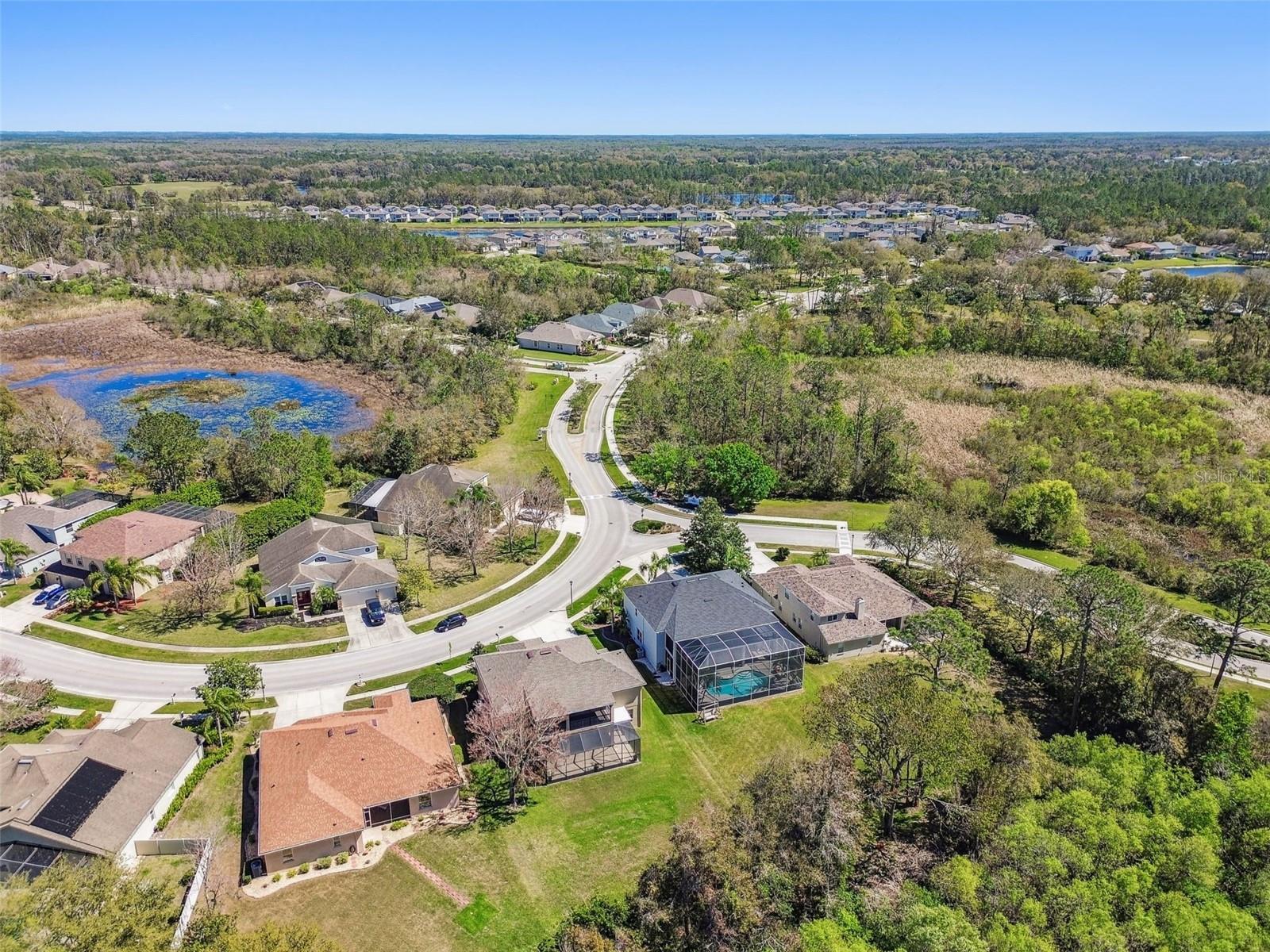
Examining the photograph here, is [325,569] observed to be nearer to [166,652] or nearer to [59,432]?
[166,652]

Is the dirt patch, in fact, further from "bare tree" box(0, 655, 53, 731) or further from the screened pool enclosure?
the screened pool enclosure

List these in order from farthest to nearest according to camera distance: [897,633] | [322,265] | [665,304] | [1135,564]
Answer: [322,265]
[665,304]
[1135,564]
[897,633]

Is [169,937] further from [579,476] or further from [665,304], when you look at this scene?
[665,304]

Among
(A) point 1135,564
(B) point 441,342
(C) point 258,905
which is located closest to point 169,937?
(C) point 258,905

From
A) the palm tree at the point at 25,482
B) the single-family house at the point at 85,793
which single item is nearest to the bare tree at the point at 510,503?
the single-family house at the point at 85,793

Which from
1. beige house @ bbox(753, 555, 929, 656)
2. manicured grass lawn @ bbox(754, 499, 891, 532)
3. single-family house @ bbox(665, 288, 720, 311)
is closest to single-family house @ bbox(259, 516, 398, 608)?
beige house @ bbox(753, 555, 929, 656)

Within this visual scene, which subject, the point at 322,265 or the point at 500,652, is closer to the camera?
the point at 500,652

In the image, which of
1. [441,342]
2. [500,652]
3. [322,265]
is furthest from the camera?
[322,265]
